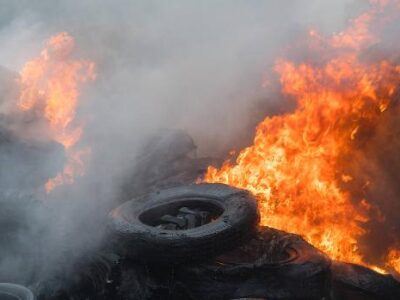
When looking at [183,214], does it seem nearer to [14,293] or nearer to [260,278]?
[260,278]

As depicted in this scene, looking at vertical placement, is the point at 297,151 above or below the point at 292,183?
above

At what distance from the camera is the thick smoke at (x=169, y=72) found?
402 inches

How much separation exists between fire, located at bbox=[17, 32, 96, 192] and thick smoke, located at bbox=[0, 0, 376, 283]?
285mm

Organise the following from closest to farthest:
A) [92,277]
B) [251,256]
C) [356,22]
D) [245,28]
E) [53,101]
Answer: [251,256] < [92,277] < [356,22] < [53,101] < [245,28]

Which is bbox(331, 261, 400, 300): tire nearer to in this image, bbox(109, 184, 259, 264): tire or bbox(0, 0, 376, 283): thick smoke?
bbox(109, 184, 259, 264): tire

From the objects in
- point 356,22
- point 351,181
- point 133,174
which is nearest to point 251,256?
point 351,181

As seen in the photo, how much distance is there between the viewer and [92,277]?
7.11 m

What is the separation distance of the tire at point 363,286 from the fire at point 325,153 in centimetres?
150

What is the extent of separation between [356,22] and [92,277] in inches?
305

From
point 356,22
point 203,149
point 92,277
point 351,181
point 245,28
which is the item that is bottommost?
point 92,277

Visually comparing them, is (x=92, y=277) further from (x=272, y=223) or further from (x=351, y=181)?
(x=351, y=181)

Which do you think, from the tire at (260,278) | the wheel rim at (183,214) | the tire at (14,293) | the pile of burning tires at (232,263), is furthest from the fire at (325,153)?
the tire at (14,293)

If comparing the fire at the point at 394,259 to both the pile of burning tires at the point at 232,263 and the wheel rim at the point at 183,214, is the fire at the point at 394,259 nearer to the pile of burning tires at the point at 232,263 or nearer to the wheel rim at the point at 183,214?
the pile of burning tires at the point at 232,263

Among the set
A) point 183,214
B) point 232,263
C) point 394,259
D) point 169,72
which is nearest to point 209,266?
point 232,263
